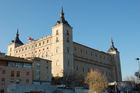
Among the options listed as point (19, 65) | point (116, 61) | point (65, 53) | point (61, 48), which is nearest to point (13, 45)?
point (61, 48)

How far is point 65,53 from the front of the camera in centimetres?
6894

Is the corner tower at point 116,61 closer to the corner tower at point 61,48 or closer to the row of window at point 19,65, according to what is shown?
the corner tower at point 61,48

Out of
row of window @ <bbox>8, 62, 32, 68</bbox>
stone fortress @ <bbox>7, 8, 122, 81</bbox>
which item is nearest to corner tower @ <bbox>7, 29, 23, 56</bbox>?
stone fortress @ <bbox>7, 8, 122, 81</bbox>

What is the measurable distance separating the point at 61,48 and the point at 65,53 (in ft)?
8.00

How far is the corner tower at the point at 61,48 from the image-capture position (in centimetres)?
6650

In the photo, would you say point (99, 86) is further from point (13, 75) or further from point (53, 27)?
point (53, 27)

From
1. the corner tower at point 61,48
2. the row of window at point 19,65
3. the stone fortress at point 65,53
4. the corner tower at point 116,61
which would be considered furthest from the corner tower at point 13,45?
the corner tower at point 116,61

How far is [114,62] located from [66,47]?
4617 centimetres

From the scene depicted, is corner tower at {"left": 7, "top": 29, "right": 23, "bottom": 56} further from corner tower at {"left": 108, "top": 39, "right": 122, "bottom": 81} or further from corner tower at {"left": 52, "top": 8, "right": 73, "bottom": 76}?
corner tower at {"left": 108, "top": 39, "right": 122, "bottom": 81}

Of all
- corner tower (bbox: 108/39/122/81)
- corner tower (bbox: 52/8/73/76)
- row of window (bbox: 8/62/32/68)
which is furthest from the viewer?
corner tower (bbox: 108/39/122/81)

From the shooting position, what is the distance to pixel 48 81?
54719 mm

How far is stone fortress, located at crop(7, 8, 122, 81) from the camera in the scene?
68500 millimetres

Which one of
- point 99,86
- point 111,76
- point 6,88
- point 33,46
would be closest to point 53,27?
point 33,46

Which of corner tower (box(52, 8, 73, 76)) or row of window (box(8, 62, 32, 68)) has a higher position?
corner tower (box(52, 8, 73, 76))
